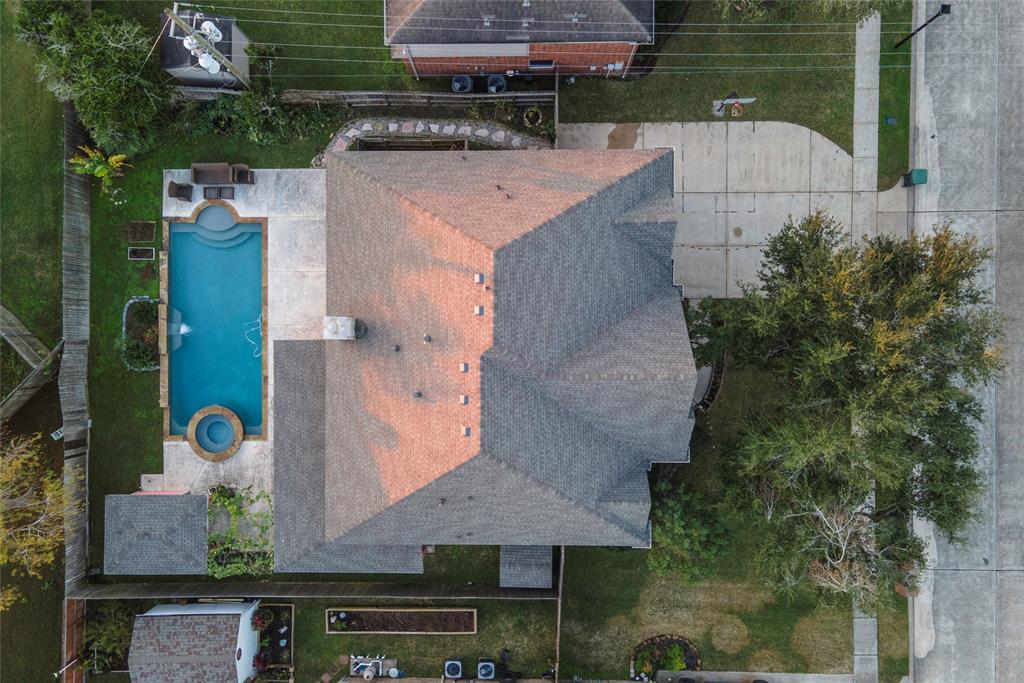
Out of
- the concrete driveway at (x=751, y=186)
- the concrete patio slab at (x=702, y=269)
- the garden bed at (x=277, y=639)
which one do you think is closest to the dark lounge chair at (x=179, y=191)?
the concrete driveway at (x=751, y=186)

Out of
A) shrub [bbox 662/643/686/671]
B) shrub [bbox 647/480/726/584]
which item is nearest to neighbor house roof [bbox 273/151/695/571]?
shrub [bbox 647/480/726/584]

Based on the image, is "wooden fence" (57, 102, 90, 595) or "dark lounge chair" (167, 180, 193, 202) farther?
"dark lounge chair" (167, 180, 193, 202)

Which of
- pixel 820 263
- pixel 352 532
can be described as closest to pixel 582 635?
pixel 352 532

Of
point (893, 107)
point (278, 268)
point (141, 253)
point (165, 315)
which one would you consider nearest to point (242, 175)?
point (278, 268)

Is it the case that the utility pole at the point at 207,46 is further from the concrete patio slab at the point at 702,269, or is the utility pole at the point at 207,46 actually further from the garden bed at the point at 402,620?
the garden bed at the point at 402,620

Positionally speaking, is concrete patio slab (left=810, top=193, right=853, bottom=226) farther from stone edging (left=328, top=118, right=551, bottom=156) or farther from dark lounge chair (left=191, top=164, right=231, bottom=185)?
dark lounge chair (left=191, top=164, right=231, bottom=185)

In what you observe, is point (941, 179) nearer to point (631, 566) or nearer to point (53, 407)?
point (631, 566)
